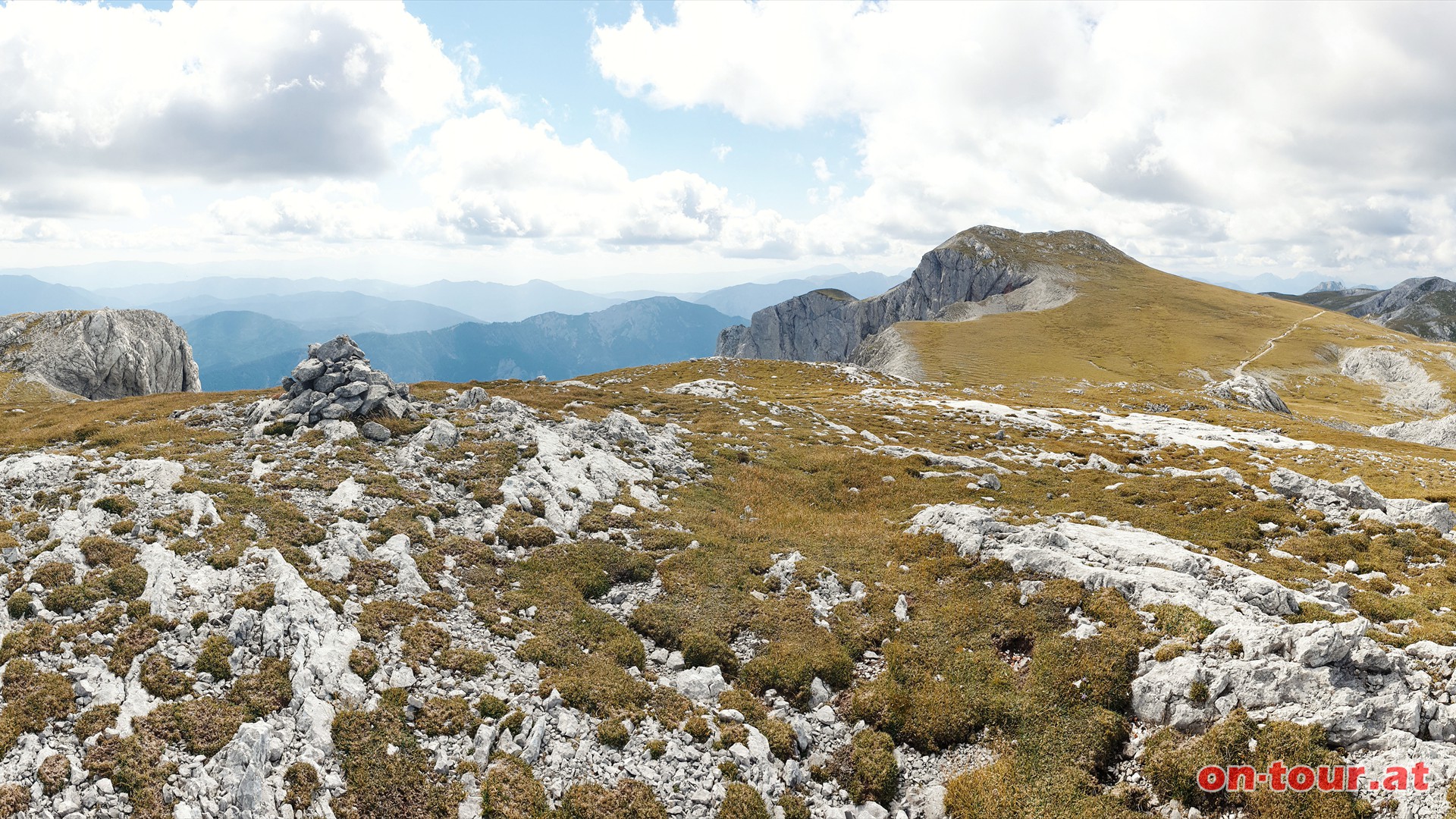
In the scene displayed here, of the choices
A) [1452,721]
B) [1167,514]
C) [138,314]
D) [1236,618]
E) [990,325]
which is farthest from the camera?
[990,325]

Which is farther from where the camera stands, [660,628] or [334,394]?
[334,394]

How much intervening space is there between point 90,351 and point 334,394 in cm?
13710

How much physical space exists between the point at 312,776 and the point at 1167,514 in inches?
1394

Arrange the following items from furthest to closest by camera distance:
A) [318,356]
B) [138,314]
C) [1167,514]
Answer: [138,314] < [318,356] < [1167,514]

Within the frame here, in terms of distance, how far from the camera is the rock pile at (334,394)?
3397cm

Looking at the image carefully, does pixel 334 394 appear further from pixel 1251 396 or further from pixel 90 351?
pixel 90 351

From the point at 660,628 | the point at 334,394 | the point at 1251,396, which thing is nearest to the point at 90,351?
the point at 334,394

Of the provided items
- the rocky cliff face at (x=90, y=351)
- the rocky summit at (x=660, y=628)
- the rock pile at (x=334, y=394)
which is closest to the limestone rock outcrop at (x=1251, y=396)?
the rocky summit at (x=660, y=628)

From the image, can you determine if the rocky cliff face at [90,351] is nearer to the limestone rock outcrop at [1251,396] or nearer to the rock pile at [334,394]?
the rock pile at [334,394]

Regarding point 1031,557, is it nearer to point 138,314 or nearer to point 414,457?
point 414,457

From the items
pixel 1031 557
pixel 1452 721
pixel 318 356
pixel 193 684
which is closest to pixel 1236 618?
pixel 1452 721

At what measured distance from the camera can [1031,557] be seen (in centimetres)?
2130

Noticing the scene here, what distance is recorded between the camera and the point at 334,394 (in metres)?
34.7

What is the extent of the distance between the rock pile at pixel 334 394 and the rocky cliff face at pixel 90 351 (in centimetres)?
12597
